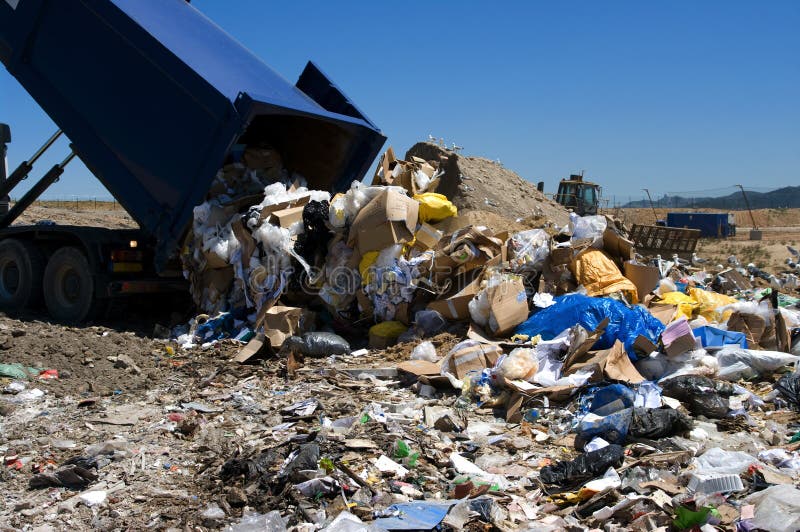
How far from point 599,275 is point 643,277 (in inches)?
15.2

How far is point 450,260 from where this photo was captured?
20.2 ft

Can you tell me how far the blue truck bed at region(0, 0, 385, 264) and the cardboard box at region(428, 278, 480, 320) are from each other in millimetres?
2233

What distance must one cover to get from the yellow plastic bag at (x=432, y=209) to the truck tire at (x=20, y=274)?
4265 millimetres

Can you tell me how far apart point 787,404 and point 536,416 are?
164 cm

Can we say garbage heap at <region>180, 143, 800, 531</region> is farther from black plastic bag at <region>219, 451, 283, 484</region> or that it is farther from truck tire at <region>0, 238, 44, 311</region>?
truck tire at <region>0, 238, 44, 311</region>

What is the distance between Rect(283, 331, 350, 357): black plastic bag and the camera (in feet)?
19.3

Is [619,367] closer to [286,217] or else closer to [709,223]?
[286,217]

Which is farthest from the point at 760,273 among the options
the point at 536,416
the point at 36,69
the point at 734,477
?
the point at 36,69

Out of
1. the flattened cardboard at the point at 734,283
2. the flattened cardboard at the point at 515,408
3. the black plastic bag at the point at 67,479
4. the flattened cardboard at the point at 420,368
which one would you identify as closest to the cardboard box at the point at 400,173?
the flattened cardboard at the point at 420,368

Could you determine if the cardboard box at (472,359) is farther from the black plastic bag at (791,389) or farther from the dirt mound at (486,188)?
the dirt mound at (486,188)

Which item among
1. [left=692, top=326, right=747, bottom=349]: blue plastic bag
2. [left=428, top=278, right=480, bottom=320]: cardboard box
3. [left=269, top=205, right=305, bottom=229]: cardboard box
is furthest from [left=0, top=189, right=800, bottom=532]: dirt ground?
[left=692, top=326, right=747, bottom=349]: blue plastic bag

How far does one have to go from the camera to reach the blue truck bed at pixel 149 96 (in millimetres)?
6348

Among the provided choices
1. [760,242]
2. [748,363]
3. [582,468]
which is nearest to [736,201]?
Answer: [760,242]

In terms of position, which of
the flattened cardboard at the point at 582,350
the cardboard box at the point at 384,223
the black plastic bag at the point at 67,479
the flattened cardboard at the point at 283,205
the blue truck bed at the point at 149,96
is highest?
the blue truck bed at the point at 149,96
